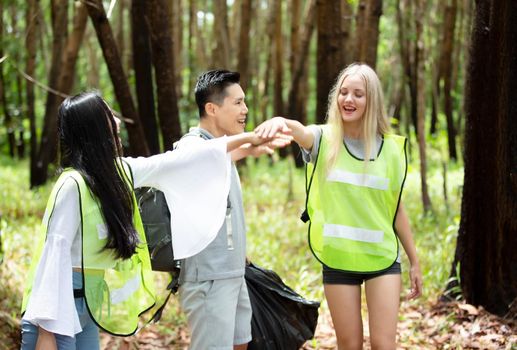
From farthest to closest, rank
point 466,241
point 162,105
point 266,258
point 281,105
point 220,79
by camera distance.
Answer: point 281,105 < point 266,258 < point 162,105 < point 466,241 < point 220,79

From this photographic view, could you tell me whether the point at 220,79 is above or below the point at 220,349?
above

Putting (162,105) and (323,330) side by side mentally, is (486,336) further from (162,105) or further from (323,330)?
(162,105)

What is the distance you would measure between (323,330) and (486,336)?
1315 mm

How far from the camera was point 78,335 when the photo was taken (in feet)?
10.6

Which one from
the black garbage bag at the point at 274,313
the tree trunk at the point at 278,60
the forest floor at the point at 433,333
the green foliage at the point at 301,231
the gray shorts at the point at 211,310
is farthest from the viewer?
the tree trunk at the point at 278,60

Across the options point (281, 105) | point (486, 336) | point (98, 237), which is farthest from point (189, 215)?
point (281, 105)

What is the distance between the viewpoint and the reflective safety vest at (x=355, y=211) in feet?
12.6

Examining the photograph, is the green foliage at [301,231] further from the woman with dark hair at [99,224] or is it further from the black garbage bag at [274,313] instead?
the woman with dark hair at [99,224]

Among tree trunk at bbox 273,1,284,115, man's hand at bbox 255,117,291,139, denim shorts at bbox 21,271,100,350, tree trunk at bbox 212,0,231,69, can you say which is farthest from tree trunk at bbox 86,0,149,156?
tree trunk at bbox 273,1,284,115

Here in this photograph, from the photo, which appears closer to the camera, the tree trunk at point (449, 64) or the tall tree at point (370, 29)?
the tall tree at point (370, 29)

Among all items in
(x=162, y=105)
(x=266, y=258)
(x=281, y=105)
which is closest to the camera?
(x=162, y=105)

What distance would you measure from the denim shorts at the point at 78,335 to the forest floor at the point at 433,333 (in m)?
1.65

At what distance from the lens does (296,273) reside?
746 cm

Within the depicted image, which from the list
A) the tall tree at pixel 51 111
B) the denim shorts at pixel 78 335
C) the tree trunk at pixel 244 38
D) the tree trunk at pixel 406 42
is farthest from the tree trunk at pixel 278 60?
the denim shorts at pixel 78 335
